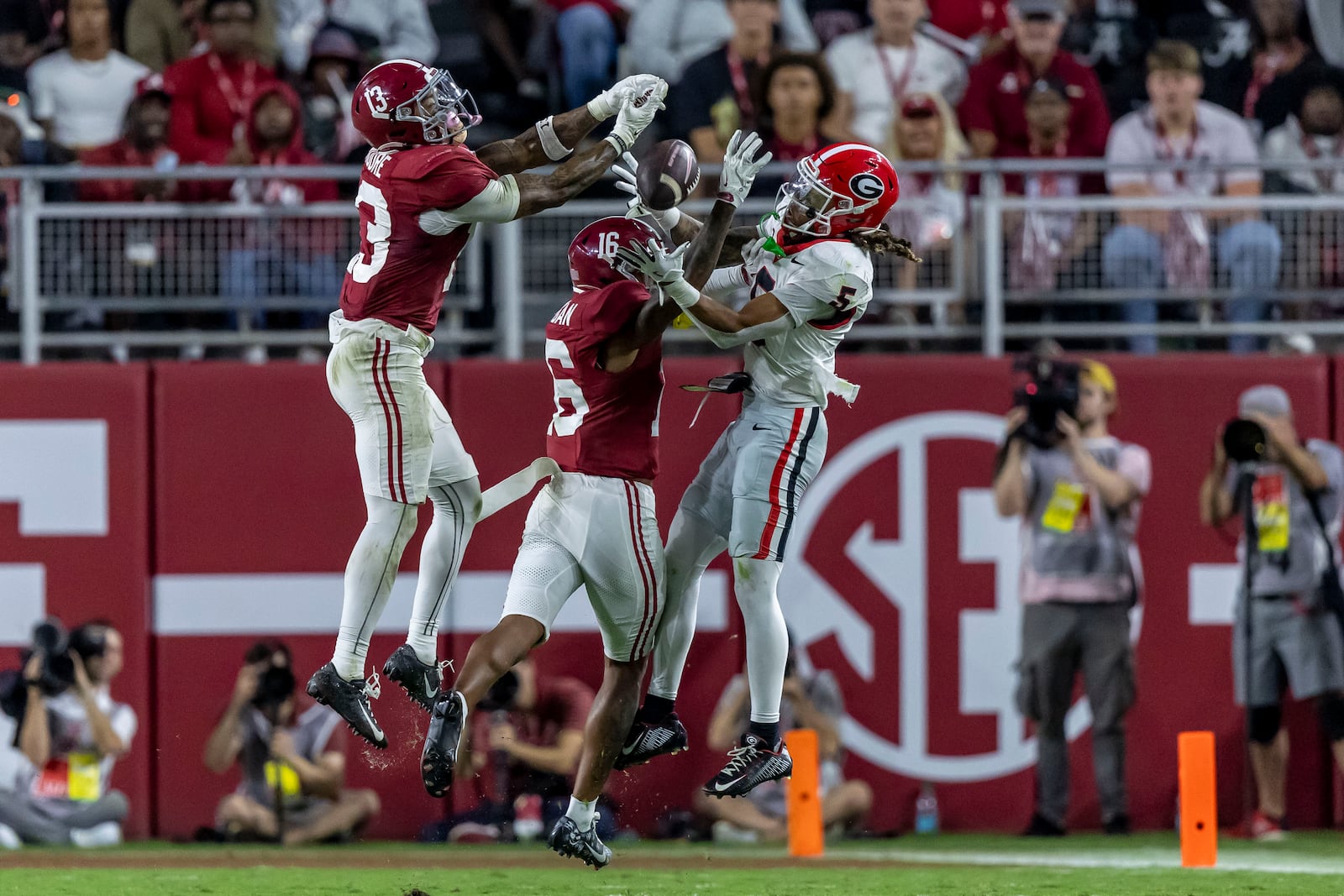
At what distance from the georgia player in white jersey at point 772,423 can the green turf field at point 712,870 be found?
1163mm

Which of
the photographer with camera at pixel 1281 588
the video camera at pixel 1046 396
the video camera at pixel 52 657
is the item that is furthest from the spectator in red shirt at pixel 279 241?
the photographer with camera at pixel 1281 588

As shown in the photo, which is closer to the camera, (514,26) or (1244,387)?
(1244,387)

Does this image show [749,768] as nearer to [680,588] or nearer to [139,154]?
[680,588]

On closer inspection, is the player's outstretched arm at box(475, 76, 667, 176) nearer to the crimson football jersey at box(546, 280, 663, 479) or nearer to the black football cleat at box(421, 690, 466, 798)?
the crimson football jersey at box(546, 280, 663, 479)

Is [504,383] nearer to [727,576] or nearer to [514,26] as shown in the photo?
[727,576]

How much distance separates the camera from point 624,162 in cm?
938

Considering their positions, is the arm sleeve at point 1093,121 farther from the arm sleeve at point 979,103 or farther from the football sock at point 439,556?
the football sock at point 439,556

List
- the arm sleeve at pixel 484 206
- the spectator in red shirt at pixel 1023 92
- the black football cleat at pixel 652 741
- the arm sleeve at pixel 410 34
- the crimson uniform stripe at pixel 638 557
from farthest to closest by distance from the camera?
the arm sleeve at pixel 410 34 → the spectator in red shirt at pixel 1023 92 → the black football cleat at pixel 652 741 → the crimson uniform stripe at pixel 638 557 → the arm sleeve at pixel 484 206

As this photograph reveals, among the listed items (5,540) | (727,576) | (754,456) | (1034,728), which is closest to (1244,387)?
(1034,728)

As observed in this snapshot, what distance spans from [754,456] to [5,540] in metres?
6.02

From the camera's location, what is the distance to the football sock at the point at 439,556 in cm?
903

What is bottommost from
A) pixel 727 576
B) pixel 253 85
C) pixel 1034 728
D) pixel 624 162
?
pixel 1034 728

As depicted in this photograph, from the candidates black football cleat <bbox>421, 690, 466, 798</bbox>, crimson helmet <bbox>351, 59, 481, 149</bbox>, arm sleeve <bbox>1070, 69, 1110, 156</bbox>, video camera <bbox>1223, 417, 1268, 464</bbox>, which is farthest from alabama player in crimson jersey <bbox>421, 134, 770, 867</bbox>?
arm sleeve <bbox>1070, 69, 1110, 156</bbox>

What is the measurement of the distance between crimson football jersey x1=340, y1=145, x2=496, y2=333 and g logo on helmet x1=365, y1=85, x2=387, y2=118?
18cm
